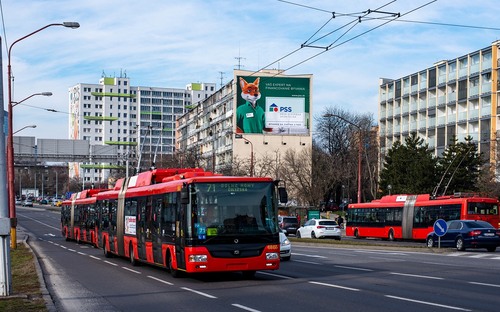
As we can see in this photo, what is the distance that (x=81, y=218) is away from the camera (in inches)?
1772

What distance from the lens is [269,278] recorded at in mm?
20328

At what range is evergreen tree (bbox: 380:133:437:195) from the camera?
74.1 m

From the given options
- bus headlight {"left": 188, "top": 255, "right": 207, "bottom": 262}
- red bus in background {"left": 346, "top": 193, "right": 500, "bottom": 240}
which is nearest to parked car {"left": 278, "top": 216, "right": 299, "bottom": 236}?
red bus in background {"left": 346, "top": 193, "right": 500, "bottom": 240}

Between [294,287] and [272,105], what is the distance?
82.6 meters

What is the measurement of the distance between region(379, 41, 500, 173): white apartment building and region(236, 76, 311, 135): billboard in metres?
12.6

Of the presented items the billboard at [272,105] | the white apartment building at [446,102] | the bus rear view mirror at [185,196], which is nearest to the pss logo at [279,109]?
the billboard at [272,105]

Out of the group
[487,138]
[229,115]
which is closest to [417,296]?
[487,138]

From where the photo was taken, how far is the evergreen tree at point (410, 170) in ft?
243

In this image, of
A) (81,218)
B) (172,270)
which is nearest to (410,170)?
(81,218)

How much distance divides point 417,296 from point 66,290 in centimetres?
790

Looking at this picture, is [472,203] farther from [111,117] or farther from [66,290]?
[111,117]

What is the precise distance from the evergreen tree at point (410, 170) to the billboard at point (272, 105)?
20837 millimetres

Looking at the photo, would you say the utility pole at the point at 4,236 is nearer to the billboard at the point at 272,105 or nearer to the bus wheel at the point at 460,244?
the bus wheel at the point at 460,244

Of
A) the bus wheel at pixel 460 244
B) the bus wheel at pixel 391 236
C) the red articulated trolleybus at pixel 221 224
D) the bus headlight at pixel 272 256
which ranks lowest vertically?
the bus wheel at pixel 391 236
